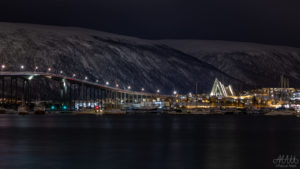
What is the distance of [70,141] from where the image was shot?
4888 cm

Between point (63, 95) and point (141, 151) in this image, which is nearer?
point (141, 151)

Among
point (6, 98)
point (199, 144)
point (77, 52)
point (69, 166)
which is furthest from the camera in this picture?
point (77, 52)

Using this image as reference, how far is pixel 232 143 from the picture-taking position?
154ft

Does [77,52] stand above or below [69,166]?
above

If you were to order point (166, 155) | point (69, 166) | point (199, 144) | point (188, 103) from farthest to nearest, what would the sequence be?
1. point (188, 103)
2. point (199, 144)
3. point (166, 155)
4. point (69, 166)

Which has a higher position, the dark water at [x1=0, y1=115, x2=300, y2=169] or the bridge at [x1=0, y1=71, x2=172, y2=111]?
the bridge at [x1=0, y1=71, x2=172, y2=111]

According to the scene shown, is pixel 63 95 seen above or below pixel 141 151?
above

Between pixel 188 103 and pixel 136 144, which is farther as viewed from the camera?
pixel 188 103

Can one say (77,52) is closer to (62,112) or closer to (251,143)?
(62,112)

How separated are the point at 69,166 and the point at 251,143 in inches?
714

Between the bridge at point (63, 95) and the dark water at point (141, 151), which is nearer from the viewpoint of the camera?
the dark water at point (141, 151)

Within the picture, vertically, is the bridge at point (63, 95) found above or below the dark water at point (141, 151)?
above

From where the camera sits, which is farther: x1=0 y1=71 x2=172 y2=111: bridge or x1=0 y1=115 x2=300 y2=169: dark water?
x1=0 y1=71 x2=172 y2=111: bridge

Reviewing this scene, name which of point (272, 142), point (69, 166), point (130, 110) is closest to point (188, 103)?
point (130, 110)
